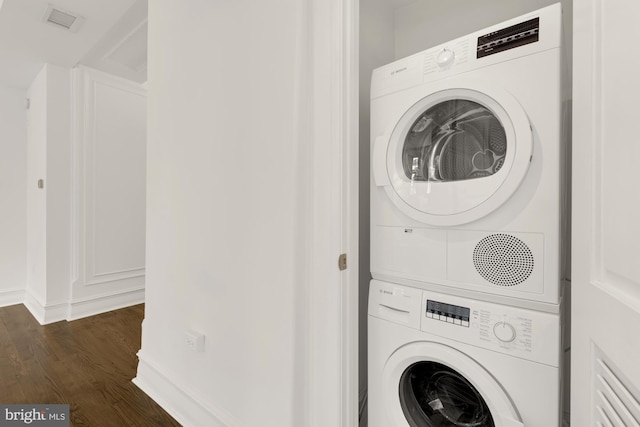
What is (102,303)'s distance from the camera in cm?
324

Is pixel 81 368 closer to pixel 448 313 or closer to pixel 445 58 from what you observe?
pixel 448 313

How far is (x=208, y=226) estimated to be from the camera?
1500 mm

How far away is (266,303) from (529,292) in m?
0.93

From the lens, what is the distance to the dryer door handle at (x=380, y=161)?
1210 mm

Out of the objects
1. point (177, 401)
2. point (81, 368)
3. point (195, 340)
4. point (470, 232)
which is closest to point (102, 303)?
point (81, 368)

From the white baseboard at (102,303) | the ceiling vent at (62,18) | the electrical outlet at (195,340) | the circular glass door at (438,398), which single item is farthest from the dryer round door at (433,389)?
the white baseboard at (102,303)

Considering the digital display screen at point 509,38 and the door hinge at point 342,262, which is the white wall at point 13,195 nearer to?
the door hinge at point 342,262

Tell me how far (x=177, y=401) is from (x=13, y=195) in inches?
138

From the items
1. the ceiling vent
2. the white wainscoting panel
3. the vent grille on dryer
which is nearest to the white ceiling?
the ceiling vent

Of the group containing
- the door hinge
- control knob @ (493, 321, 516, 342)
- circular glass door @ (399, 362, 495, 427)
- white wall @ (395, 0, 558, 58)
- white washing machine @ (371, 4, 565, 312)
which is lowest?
circular glass door @ (399, 362, 495, 427)

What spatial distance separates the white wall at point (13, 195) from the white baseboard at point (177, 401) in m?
2.81

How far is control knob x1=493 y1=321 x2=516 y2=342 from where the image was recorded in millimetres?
950

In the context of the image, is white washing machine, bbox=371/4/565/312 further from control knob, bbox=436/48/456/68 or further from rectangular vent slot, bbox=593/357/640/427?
rectangular vent slot, bbox=593/357/640/427

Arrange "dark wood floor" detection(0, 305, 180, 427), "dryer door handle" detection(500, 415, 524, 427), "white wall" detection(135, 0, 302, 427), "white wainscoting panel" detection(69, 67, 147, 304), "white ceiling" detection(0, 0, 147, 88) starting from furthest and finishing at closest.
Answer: "white wainscoting panel" detection(69, 67, 147, 304) < "white ceiling" detection(0, 0, 147, 88) < "dark wood floor" detection(0, 305, 180, 427) < "white wall" detection(135, 0, 302, 427) < "dryer door handle" detection(500, 415, 524, 427)
